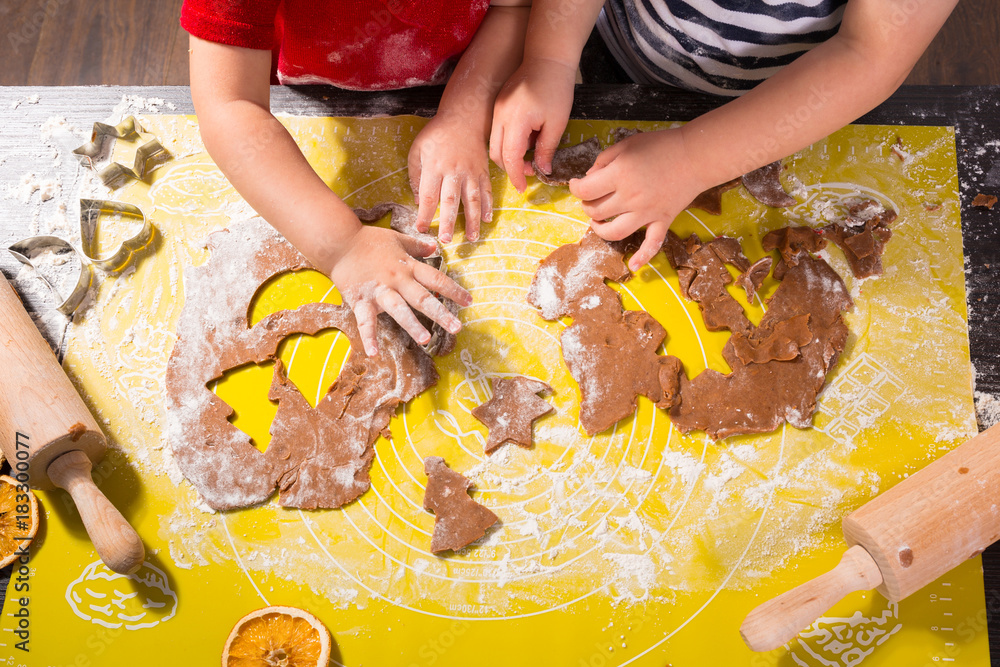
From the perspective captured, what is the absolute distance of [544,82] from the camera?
88cm

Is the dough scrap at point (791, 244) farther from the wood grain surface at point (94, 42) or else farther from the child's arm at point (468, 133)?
the wood grain surface at point (94, 42)

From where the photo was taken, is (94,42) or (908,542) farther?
(94,42)

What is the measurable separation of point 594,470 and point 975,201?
0.68 metres

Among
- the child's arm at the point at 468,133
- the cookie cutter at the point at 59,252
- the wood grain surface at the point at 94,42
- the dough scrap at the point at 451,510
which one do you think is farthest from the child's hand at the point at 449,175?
the wood grain surface at the point at 94,42

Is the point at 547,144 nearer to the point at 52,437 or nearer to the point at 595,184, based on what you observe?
the point at 595,184

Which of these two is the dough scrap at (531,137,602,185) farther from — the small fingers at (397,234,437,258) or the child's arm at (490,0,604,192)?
the small fingers at (397,234,437,258)

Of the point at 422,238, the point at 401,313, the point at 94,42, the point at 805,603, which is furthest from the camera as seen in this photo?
the point at 94,42

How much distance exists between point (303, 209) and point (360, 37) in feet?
0.90

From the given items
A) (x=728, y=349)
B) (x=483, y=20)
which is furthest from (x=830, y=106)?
(x=483, y=20)

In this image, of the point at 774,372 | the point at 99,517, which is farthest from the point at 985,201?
the point at 99,517

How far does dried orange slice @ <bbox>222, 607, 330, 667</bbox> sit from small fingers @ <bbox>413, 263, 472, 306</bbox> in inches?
17.5

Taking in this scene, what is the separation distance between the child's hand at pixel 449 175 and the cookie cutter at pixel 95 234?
417 mm

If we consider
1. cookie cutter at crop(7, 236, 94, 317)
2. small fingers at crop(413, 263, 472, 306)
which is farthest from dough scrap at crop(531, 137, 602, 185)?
cookie cutter at crop(7, 236, 94, 317)

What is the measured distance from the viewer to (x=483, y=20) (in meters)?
0.95
